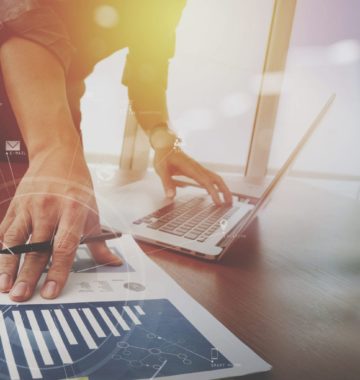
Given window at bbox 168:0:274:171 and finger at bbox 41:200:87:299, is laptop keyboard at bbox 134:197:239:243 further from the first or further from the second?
window at bbox 168:0:274:171

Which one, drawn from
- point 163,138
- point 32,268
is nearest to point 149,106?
point 163,138

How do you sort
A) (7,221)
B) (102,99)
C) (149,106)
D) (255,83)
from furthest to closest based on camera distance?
(255,83)
(102,99)
(149,106)
(7,221)

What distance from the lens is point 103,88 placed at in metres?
1.73

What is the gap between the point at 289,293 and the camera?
62cm

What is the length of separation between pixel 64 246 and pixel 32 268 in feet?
0.19

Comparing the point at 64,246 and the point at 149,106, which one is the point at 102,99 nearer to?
the point at 149,106

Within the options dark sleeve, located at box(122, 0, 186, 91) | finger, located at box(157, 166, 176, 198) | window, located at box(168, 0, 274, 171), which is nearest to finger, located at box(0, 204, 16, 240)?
finger, located at box(157, 166, 176, 198)

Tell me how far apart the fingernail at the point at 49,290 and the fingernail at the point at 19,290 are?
0.07 feet

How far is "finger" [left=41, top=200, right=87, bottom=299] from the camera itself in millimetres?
506

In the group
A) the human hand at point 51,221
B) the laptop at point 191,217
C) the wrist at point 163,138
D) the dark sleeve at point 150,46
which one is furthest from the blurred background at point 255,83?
the human hand at point 51,221

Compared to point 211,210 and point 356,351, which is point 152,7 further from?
point 356,351

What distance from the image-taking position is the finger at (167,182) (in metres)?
1.14

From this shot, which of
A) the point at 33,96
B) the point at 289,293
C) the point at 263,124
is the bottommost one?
the point at 289,293

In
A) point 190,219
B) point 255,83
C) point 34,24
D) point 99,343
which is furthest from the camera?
point 255,83
